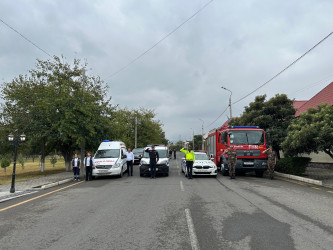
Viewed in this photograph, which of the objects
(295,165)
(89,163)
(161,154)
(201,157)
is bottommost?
(295,165)

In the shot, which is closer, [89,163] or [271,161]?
[271,161]

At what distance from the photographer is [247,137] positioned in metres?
15.4

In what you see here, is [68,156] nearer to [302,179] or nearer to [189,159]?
[189,159]

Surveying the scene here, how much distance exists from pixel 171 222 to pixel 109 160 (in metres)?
9.69

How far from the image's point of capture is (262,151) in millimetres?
14984

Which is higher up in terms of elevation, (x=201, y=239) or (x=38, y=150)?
(x=38, y=150)

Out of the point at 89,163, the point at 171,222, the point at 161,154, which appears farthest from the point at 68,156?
the point at 171,222

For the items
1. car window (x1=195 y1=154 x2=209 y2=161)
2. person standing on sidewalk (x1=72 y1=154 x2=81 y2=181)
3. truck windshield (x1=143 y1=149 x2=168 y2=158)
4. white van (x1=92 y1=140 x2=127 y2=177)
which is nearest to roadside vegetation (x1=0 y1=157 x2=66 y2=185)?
person standing on sidewalk (x1=72 y1=154 x2=81 y2=181)

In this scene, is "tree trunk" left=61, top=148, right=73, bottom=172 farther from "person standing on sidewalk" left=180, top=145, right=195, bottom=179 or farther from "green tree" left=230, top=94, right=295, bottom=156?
"green tree" left=230, top=94, right=295, bottom=156

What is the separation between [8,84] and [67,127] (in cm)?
792

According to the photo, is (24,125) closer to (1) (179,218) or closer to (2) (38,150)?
(2) (38,150)

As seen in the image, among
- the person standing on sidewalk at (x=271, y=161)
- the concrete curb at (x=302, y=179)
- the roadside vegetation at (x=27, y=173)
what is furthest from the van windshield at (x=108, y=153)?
the concrete curb at (x=302, y=179)

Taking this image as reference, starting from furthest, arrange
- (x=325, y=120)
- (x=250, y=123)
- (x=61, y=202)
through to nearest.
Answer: (x=250, y=123) < (x=325, y=120) < (x=61, y=202)

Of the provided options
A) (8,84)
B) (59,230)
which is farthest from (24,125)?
(59,230)
